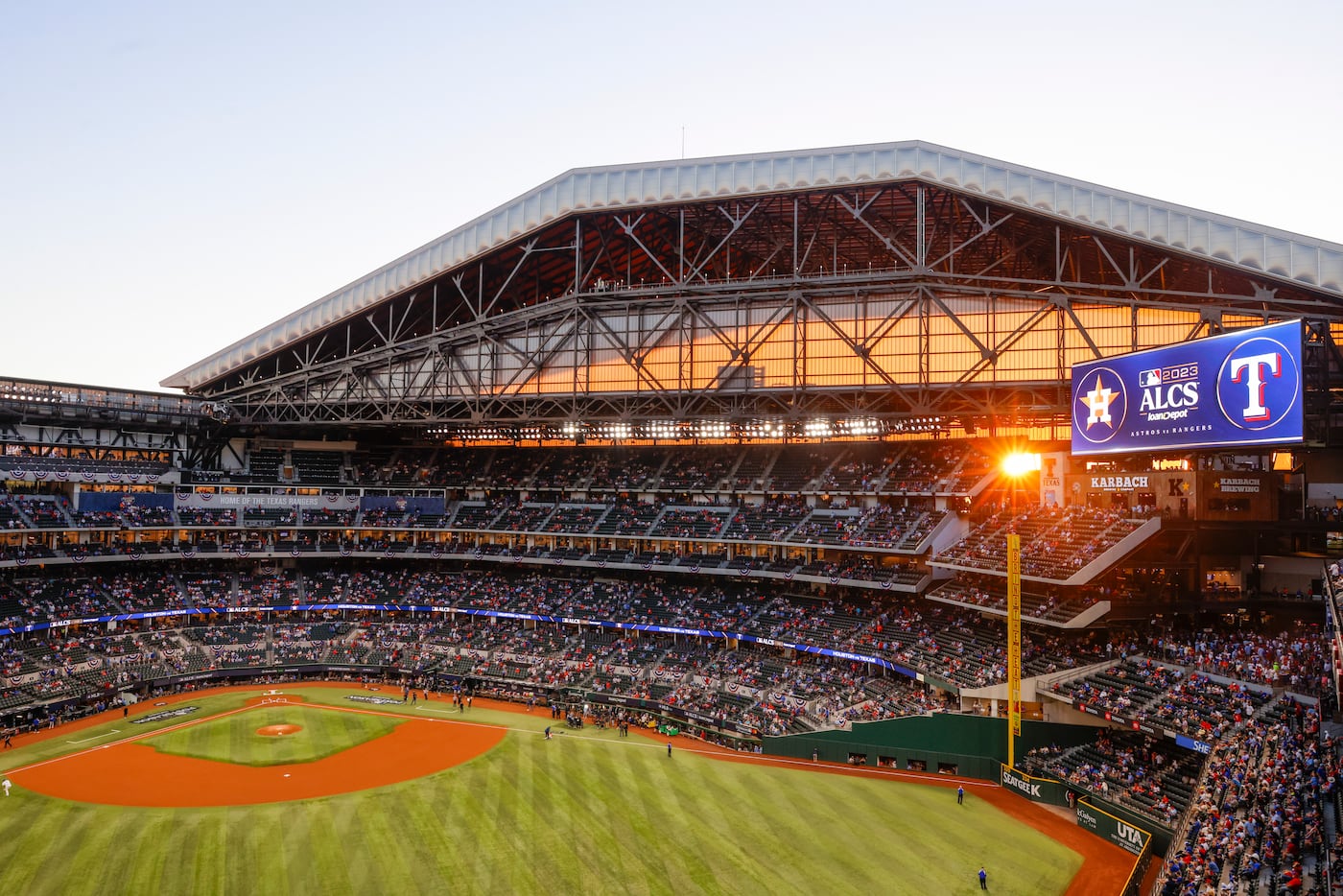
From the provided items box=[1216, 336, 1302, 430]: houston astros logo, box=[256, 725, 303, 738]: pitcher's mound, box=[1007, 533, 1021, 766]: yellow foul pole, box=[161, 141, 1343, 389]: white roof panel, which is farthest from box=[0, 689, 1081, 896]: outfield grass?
box=[161, 141, 1343, 389]: white roof panel

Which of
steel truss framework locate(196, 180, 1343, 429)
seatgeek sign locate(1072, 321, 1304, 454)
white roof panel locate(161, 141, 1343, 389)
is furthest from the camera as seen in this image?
steel truss framework locate(196, 180, 1343, 429)

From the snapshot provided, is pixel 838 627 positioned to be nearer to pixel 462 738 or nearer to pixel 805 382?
pixel 805 382

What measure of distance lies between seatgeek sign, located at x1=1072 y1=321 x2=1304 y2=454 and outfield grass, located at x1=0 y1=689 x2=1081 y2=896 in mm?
17378

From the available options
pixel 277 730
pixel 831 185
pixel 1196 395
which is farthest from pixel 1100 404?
pixel 277 730

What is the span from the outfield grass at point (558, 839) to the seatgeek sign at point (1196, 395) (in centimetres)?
1738

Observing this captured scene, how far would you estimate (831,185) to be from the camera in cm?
4653

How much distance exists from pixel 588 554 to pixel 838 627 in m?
21.1

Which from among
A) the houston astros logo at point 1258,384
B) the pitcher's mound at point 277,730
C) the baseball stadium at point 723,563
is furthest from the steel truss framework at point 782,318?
the pitcher's mound at point 277,730

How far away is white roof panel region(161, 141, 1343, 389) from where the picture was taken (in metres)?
38.8

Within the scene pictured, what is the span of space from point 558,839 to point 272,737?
2154cm

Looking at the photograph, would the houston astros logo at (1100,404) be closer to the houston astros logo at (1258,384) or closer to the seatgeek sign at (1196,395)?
the seatgeek sign at (1196,395)

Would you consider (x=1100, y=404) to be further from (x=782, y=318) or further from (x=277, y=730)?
(x=277, y=730)

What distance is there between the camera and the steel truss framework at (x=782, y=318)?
45.0 m

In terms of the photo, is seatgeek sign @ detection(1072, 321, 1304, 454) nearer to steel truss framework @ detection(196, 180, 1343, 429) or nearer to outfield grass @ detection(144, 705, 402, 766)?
steel truss framework @ detection(196, 180, 1343, 429)
